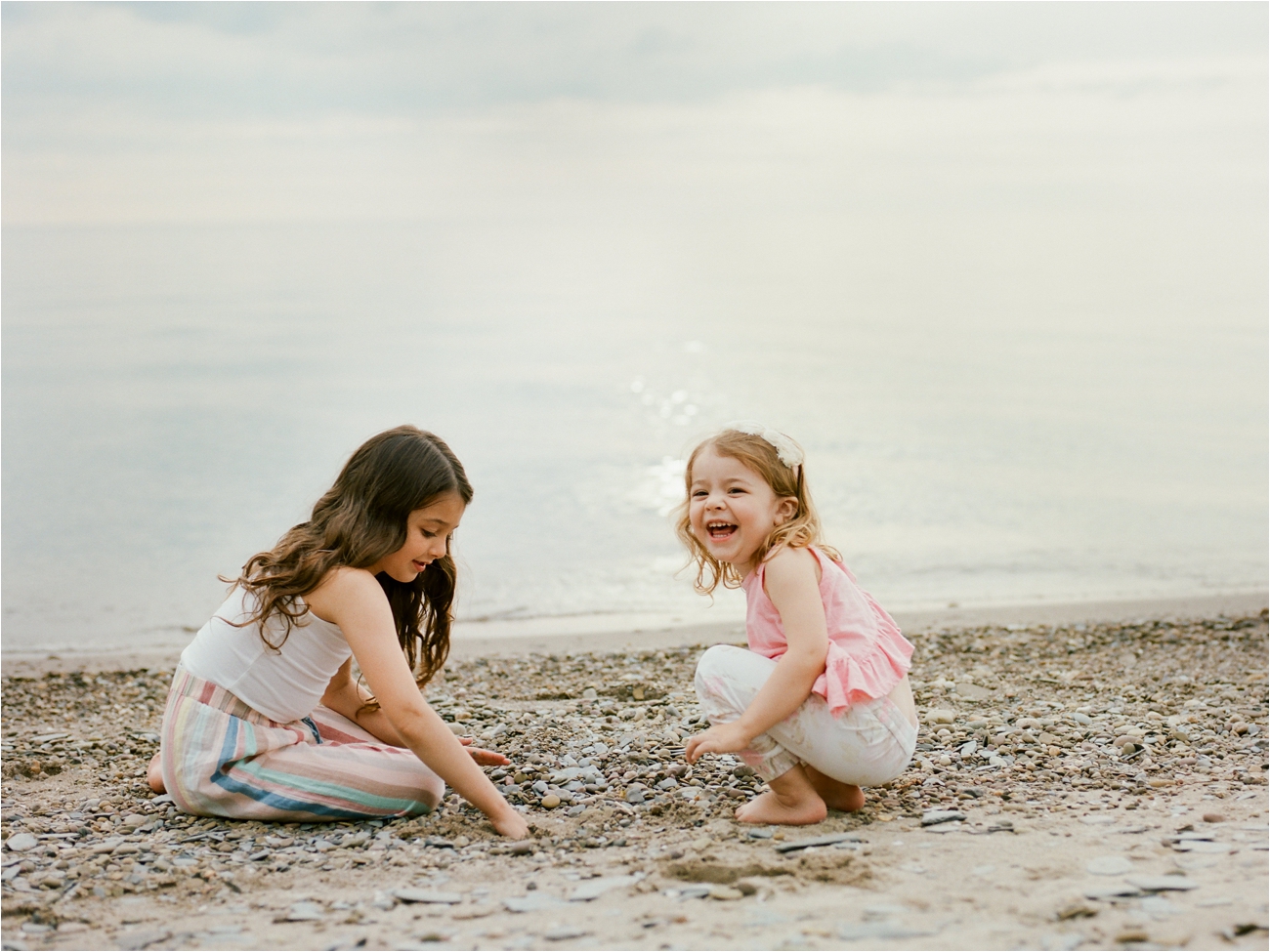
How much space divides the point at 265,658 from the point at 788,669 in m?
1.79

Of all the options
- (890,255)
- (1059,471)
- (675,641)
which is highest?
(890,255)

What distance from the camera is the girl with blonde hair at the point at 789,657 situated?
3658 mm

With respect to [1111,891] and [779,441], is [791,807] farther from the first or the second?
[779,441]

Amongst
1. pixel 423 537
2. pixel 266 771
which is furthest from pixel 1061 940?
pixel 266 771

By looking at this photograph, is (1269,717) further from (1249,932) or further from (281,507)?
(281,507)

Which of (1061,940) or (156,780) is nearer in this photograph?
(1061,940)

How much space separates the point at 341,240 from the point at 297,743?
49.6 m

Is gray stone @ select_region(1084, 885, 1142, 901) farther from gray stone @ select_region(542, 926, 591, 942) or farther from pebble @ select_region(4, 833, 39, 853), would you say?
pebble @ select_region(4, 833, 39, 853)

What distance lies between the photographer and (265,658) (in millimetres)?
4125

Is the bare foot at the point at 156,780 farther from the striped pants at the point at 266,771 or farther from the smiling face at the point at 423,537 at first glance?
the smiling face at the point at 423,537

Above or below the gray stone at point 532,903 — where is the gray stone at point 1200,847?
above

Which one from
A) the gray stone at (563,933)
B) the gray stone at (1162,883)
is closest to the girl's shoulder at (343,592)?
the gray stone at (563,933)

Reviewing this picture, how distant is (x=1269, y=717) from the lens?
5164 mm

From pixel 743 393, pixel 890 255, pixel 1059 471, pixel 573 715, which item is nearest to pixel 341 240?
pixel 890 255
